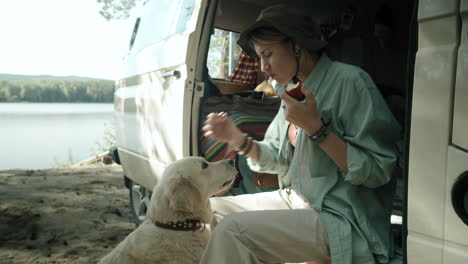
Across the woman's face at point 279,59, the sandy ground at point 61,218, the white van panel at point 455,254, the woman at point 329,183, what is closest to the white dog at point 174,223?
the woman at point 329,183

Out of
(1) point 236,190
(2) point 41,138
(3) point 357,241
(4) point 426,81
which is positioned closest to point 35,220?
(1) point 236,190

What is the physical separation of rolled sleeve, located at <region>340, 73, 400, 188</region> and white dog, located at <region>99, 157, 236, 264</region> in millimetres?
957

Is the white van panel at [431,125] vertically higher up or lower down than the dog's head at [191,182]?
higher up

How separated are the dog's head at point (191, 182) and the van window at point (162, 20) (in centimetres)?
110

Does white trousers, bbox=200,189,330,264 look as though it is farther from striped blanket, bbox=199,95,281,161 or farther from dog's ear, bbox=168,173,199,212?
striped blanket, bbox=199,95,281,161

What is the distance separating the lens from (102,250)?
407 centimetres

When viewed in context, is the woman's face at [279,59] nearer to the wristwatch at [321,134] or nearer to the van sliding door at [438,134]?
the wristwatch at [321,134]

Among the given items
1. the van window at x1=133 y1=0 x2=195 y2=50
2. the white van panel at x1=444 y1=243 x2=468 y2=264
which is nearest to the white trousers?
the white van panel at x1=444 y1=243 x2=468 y2=264

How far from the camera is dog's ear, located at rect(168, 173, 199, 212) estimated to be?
2201mm

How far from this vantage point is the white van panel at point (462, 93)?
1.08 m

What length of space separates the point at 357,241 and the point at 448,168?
0.55 m

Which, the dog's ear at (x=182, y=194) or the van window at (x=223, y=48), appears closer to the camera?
the dog's ear at (x=182, y=194)

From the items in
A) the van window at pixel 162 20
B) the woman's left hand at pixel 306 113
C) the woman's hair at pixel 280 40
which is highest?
the van window at pixel 162 20

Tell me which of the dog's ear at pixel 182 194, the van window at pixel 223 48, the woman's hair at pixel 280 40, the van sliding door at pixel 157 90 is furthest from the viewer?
the van window at pixel 223 48
